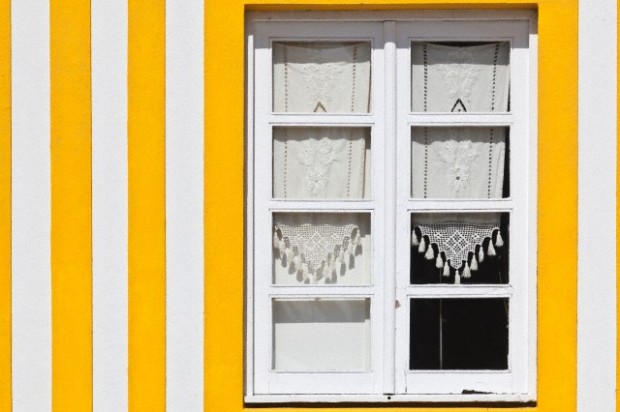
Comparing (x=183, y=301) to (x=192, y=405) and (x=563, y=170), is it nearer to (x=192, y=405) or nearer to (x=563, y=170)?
(x=192, y=405)

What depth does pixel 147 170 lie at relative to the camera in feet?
13.3

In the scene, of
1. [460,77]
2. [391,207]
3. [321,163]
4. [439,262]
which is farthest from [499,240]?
[321,163]

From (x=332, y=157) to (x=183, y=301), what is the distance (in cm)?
90

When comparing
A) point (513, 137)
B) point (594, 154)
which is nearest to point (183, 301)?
point (513, 137)

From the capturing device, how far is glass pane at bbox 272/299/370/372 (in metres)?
4.23

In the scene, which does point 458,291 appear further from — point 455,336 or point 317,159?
point 317,159

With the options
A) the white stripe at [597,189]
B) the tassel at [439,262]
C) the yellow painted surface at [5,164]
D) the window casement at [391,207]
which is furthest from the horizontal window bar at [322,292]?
the yellow painted surface at [5,164]

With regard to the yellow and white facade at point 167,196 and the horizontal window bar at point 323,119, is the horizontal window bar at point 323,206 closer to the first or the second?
the yellow and white facade at point 167,196

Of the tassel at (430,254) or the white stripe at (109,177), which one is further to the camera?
the tassel at (430,254)

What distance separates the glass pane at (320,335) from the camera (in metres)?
4.23

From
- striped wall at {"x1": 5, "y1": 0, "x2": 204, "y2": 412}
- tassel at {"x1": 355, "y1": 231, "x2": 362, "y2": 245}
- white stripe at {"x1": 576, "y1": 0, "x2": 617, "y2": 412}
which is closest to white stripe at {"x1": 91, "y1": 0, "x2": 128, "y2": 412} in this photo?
striped wall at {"x1": 5, "y1": 0, "x2": 204, "y2": 412}

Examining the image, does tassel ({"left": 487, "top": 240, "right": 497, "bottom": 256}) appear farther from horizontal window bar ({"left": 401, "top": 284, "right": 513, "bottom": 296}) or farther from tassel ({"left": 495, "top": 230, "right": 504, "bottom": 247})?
horizontal window bar ({"left": 401, "top": 284, "right": 513, "bottom": 296})

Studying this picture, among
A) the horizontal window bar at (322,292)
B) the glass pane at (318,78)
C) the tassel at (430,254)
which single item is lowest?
the horizontal window bar at (322,292)

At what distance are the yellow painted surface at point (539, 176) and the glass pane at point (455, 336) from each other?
0.23 meters
